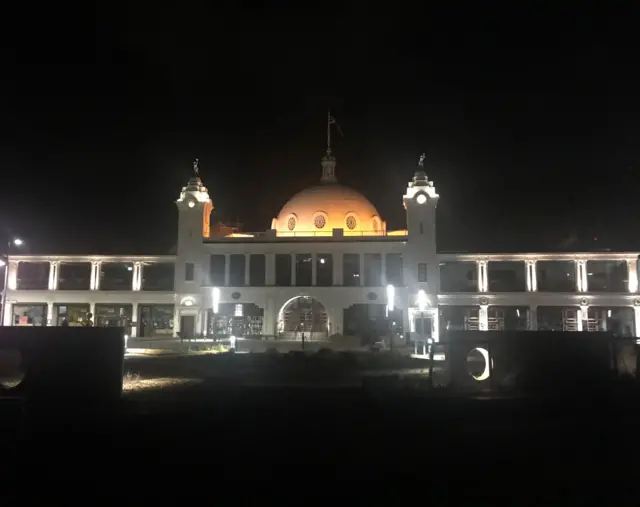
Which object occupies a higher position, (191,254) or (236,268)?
(191,254)

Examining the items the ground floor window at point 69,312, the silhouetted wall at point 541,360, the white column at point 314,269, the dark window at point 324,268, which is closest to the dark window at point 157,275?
the ground floor window at point 69,312

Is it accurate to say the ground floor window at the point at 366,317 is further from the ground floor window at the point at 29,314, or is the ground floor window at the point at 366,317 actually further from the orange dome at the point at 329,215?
the ground floor window at the point at 29,314

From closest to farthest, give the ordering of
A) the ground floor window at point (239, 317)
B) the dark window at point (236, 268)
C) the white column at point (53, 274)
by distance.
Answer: the ground floor window at point (239, 317) < the dark window at point (236, 268) < the white column at point (53, 274)

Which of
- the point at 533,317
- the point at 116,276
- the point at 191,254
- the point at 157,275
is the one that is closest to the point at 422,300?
the point at 533,317

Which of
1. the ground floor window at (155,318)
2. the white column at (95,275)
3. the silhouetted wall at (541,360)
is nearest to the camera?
the silhouetted wall at (541,360)

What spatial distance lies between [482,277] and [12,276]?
39589mm

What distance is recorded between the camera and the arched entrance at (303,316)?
49250 mm

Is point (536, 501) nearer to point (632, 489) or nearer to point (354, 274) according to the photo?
point (632, 489)

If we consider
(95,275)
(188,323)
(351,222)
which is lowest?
(188,323)

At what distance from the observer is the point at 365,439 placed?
11570 millimetres

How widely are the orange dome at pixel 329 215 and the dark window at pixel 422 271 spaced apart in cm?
539

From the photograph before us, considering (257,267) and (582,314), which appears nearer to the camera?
(582,314)

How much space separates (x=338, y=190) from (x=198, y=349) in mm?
24759

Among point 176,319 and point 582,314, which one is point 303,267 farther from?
point 582,314
